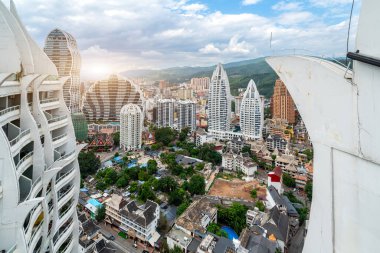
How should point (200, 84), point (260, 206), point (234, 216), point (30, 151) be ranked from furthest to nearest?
point (200, 84) < point (260, 206) < point (234, 216) < point (30, 151)

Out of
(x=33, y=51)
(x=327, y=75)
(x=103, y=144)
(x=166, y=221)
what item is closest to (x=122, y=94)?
(x=103, y=144)

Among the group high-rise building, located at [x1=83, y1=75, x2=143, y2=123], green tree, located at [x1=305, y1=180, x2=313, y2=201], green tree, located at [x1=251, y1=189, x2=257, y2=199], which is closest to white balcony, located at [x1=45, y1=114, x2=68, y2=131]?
green tree, located at [x1=251, y1=189, x2=257, y2=199]

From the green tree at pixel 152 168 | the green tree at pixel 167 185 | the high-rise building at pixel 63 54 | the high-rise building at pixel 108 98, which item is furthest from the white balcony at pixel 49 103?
the high-rise building at pixel 108 98

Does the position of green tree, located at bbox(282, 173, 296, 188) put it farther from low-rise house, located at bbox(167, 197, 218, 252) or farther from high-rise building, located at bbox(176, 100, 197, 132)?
high-rise building, located at bbox(176, 100, 197, 132)

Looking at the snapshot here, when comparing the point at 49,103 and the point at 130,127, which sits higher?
the point at 49,103

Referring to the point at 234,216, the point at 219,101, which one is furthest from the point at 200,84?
the point at 234,216

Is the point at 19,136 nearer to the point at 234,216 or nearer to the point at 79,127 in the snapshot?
the point at 234,216

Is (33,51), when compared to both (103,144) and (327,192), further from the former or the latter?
(103,144)

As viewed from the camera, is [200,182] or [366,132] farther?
[200,182]
